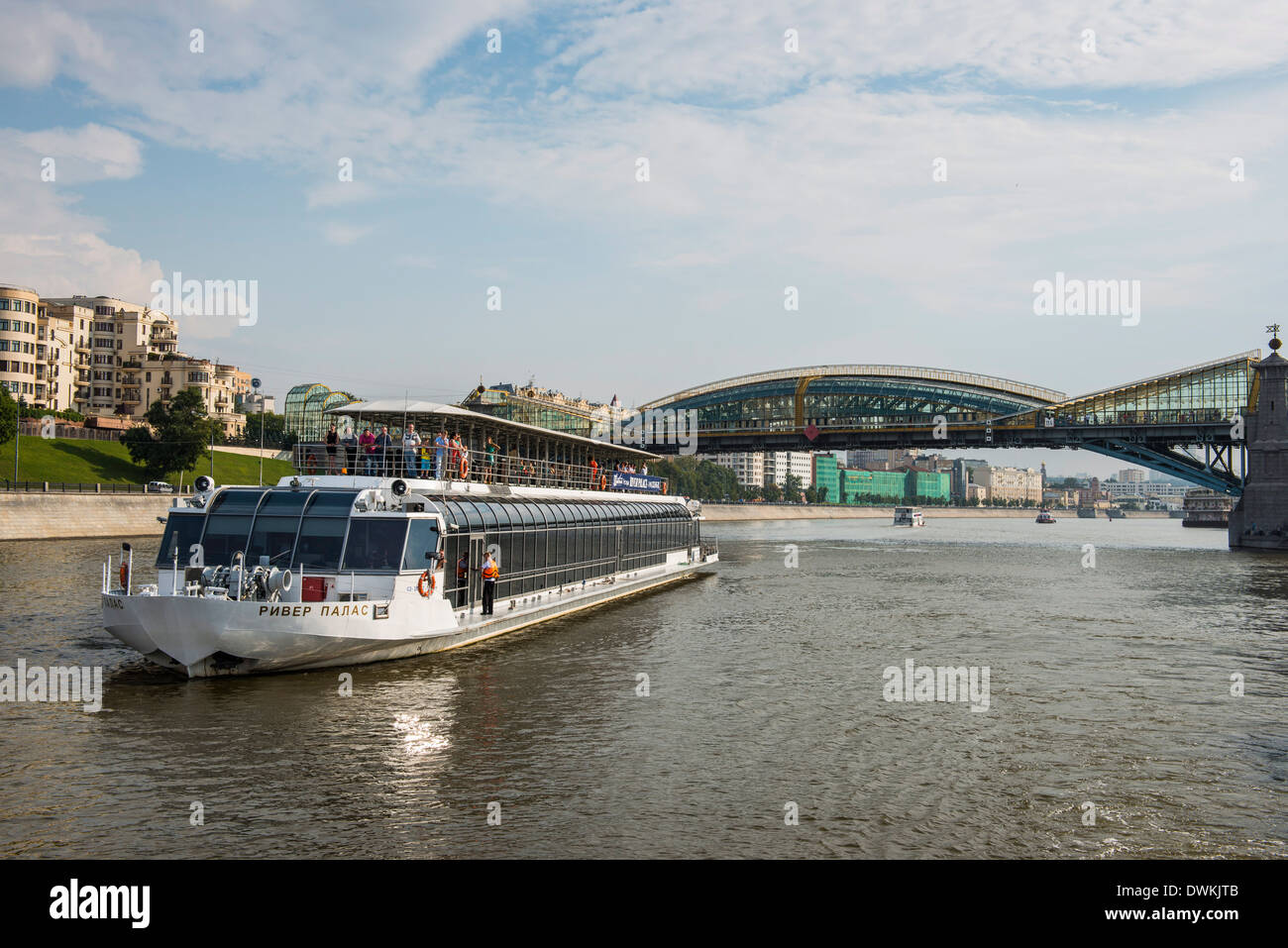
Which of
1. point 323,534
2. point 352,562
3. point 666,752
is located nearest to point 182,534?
point 323,534

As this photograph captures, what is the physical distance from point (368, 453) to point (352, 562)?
445cm

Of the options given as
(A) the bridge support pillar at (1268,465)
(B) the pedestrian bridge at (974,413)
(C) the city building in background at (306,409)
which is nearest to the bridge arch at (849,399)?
Answer: (B) the pedestrian bridge at (974,413)

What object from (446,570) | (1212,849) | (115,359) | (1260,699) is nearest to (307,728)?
(446,570)

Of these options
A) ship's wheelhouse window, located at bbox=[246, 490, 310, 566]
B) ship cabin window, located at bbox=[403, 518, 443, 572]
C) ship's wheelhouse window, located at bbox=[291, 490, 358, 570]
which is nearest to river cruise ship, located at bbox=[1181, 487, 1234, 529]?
ship cabin window, located at bbox=[403, 518, 443, 572]

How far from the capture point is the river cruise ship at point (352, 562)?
62.4ft

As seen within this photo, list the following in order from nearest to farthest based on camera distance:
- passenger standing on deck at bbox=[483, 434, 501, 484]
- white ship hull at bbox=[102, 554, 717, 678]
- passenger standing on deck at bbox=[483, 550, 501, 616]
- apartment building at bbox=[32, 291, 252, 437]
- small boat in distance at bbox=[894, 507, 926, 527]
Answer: white ship hull at bbox=[102, 554, 717, 678], passenger standing on deck at bbox=[483, 550, 501, 616], passenger standing on deck at bbox=[483, 434, 501, 484], apartment building at bbox=[32, 291, 252, 437], small boat in distance at bbox=[894, 507, 926, 527]

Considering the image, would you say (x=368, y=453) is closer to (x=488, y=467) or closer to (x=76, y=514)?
(x=488, y=467)

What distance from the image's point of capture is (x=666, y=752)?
15453mm

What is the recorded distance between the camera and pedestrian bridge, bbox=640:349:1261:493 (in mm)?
86188

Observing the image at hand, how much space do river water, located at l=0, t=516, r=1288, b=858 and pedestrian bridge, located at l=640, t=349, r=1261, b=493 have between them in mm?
63683

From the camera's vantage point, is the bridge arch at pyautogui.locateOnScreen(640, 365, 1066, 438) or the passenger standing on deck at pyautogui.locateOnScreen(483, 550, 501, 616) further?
the bridge arch at pyautogui.locateOnScreen(640, 365, 1066, 438)

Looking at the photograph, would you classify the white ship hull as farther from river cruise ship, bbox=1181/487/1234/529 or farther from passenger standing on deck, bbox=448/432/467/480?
river cruise ship, bbox=1181/487/1234/529
